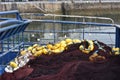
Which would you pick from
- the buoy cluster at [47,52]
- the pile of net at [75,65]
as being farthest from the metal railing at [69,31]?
the pile of net at [75,65]

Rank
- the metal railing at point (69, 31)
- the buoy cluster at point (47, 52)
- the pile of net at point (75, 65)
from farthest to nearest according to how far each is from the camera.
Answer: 1. the metal railing at point (69, 31)
2. the buoy cluster at point (47, 52)
3. the pile of net at point (75, 65)

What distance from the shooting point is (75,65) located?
5660mm

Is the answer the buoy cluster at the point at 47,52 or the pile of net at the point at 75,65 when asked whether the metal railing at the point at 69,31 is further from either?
the pile of net at the point at 75,65

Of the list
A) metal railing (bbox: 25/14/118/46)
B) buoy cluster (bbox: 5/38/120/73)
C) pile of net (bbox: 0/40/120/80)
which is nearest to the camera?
pile of net (bbox: 0/40/120/80)

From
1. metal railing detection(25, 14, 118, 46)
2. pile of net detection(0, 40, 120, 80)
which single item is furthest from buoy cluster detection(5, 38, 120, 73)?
metal railing detection(25, 14, 118, 46)

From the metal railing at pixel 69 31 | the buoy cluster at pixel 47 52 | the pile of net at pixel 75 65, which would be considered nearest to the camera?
the pile of net at pixel 75 65

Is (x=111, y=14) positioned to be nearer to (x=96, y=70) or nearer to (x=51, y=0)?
(x=51, y=0)

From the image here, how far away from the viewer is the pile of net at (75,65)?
539cm

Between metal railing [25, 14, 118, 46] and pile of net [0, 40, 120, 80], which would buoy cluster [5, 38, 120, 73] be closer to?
pile of net [0, 40, 120, 80]

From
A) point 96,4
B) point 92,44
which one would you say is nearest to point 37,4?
point 96,4

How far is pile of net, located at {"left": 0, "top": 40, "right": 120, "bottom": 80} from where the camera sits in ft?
17.7

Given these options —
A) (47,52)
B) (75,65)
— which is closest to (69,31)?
(47,52)

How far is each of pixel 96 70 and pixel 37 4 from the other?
119ft

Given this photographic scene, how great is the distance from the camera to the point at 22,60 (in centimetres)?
668
